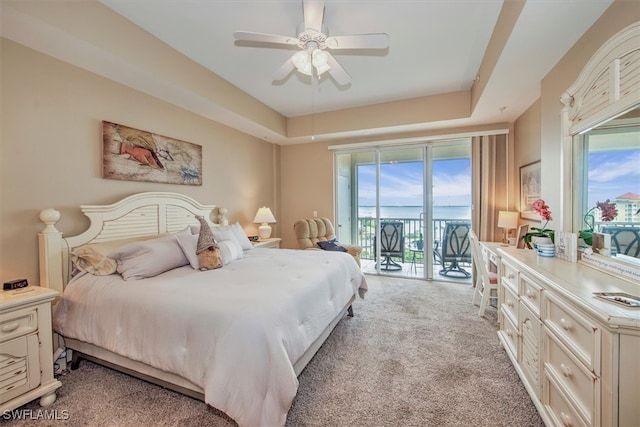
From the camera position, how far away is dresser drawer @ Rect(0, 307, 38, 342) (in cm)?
158

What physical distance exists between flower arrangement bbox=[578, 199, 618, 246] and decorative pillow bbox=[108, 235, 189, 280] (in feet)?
10.1

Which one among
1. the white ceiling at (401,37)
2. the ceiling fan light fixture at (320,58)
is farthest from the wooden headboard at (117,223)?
the ceiling fan light fixture at (320,58)

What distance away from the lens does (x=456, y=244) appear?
4418 mm

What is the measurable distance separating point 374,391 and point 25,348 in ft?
7.35

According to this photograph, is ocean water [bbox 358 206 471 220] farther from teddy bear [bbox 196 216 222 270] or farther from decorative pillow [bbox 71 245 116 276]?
decorative pillow [bbox 71 245 116 276]

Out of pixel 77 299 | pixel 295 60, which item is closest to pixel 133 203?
pixel 77 299

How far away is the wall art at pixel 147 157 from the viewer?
2.54 meters

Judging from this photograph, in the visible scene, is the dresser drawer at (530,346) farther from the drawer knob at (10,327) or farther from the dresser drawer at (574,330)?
the drawer knob at (10,327)

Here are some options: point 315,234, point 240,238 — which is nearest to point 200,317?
point 240,238

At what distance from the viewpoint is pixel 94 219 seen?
2.37 meters

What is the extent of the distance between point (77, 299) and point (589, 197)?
12.0 ft

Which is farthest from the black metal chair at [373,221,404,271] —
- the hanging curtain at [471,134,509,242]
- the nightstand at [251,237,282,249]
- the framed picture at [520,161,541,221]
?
the nightstand at [251,237,282,249]

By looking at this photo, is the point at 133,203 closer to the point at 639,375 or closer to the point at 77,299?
the point at 77,299

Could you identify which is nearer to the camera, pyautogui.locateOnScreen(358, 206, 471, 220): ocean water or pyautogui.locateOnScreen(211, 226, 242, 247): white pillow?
pyautogui.locateOnScreen(211, 226, 242, 247): white pillow
